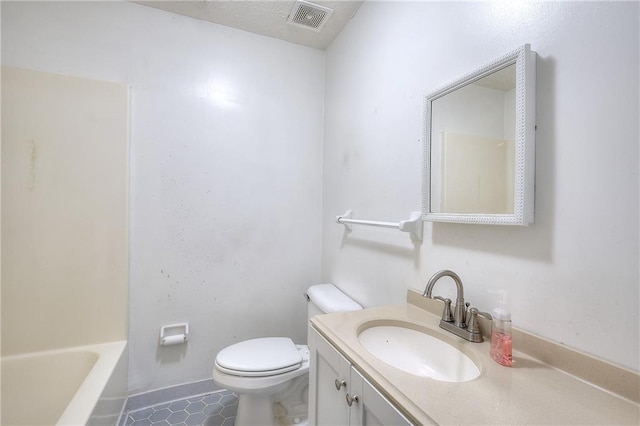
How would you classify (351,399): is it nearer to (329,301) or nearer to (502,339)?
(502,339)

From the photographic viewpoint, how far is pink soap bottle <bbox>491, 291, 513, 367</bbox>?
2.48ft

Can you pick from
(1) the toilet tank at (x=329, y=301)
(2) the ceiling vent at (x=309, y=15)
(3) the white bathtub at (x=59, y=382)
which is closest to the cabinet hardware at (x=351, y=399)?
(1) the toilet tank at (x=329, y=301)

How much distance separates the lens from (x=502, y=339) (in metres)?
0.77

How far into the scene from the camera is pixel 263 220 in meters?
1.94

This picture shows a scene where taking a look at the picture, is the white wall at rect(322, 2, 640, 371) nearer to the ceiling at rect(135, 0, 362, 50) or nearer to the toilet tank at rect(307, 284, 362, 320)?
the toilet tank at rect(307, 284, 362, 320)

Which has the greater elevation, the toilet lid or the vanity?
the vanity

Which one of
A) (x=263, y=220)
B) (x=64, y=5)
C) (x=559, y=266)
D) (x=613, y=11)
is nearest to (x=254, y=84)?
(x=263, y=220)

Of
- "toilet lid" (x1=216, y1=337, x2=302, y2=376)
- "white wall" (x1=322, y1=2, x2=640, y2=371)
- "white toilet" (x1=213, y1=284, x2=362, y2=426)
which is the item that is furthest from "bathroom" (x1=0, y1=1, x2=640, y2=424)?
"toilet lid" (x1=216, y1=337, x2=302, y2=376)

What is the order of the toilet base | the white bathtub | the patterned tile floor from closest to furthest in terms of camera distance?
the white bathtub → the toilet base → the patterned tile floor

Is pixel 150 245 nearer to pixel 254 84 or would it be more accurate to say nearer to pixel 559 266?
pixel 254 84

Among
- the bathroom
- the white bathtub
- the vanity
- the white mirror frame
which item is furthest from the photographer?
the white bathtub

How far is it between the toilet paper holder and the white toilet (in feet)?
1.23

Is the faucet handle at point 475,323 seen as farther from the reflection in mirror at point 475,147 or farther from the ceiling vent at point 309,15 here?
the ceiling vent at point 309,15

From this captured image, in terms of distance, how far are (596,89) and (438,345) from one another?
0.82m
